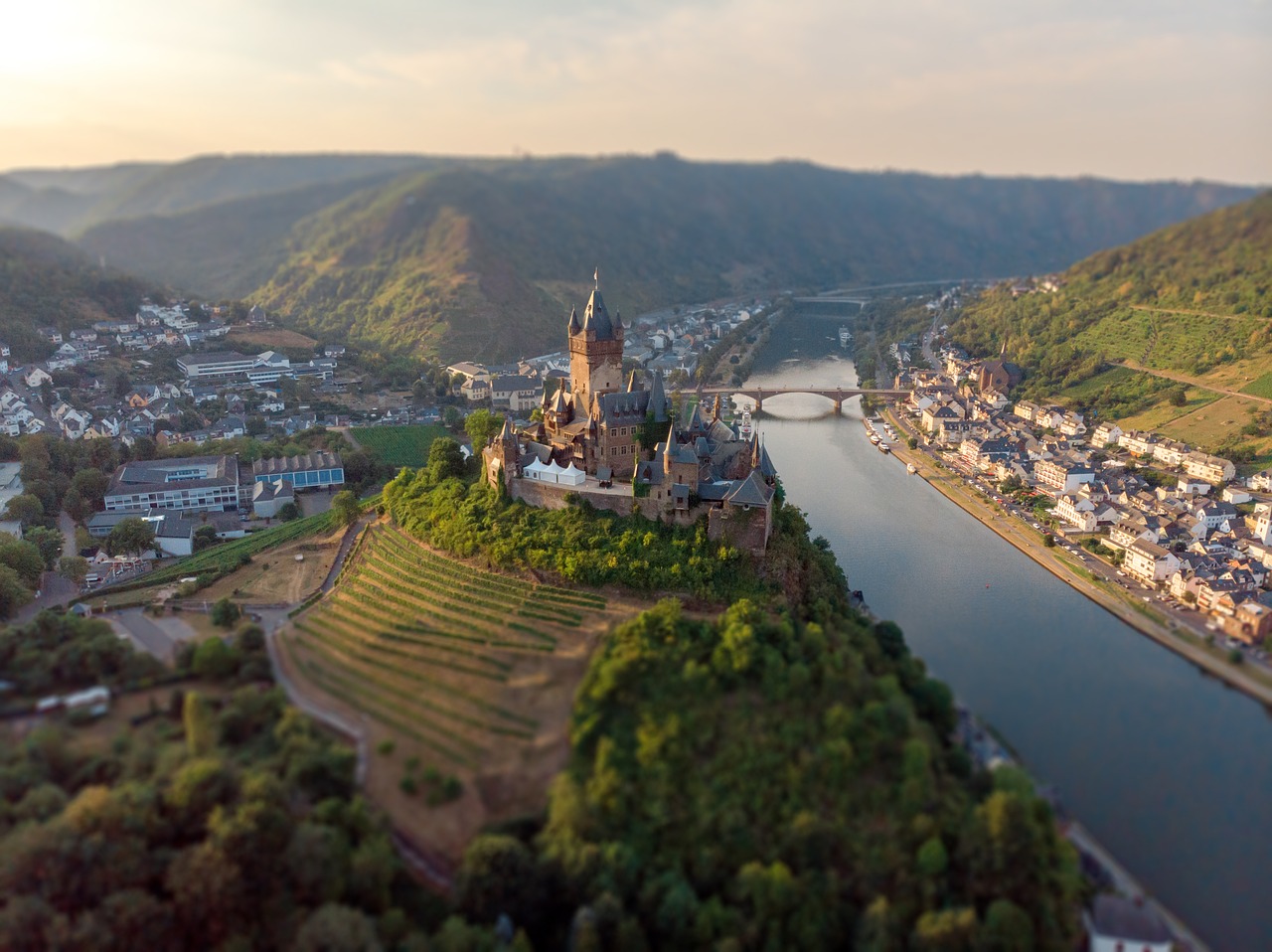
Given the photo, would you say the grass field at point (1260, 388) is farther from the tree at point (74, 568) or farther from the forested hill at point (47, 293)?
the forested hill at point (47, 293)

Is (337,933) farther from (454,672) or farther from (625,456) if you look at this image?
(625,456)

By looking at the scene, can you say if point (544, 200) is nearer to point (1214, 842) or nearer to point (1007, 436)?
point (1007, 436)

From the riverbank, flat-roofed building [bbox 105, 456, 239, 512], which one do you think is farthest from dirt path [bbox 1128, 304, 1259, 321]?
flat-roofed building [bbox 105, 456, 239, 512]

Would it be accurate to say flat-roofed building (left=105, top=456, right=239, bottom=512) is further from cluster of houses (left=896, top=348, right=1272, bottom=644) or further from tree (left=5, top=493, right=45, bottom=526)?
cluster of houses (left=896, top=348, right=1272, bottom=644)

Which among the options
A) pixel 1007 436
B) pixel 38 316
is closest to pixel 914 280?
pixel 1007 436

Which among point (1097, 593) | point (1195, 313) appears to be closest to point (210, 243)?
point (1195, 313)

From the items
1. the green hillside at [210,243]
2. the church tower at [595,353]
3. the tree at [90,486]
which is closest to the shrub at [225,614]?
the church tower at [595,353]

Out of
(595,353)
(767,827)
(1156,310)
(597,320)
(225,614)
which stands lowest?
(767,827)
